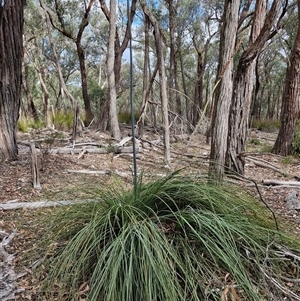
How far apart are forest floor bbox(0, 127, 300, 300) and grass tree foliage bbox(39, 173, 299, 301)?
21 centimetres

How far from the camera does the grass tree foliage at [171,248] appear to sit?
1532 mm

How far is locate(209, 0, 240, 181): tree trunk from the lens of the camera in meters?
2.77

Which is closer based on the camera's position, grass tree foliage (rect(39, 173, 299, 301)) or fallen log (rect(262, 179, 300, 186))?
grass tree foliage (rect(39, 173, 299, 301))

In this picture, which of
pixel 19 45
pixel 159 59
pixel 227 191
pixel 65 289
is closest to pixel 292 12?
pixel 159 59

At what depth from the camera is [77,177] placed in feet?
11.9

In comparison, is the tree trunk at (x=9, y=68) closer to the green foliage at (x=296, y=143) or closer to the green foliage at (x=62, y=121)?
the green foliage at (x=62, y=121)

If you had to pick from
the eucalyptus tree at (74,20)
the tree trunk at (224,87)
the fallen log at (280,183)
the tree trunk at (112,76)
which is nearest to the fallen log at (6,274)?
the tree trunk at (224,87)

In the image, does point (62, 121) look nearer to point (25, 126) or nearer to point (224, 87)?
point (25, 126)

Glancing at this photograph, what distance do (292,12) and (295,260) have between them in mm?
15826

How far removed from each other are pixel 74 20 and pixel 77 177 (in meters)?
13.5

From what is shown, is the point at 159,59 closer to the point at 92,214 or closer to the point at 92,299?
the point at 92,214

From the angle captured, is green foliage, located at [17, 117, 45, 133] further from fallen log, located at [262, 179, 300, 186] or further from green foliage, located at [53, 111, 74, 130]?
fallen log, located at [262, 179, 300, 186]

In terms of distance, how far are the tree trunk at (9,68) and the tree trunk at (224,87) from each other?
3.06m

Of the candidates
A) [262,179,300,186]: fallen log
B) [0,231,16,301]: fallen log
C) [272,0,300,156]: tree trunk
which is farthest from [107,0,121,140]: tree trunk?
[0,231,16,301]: fallen log
